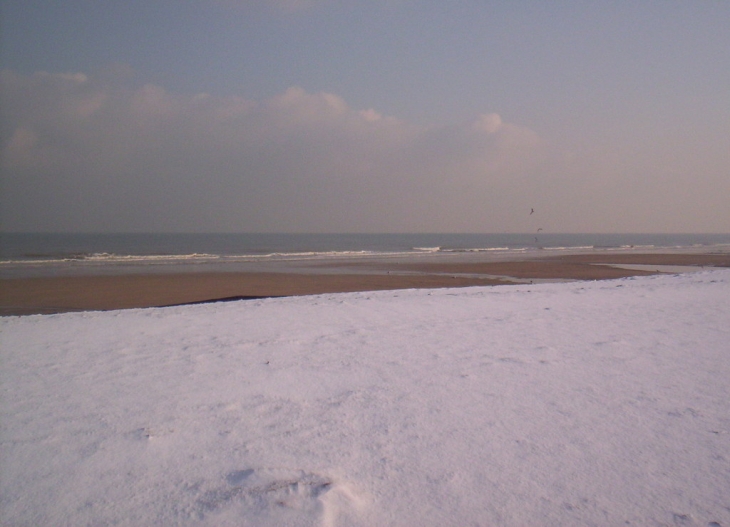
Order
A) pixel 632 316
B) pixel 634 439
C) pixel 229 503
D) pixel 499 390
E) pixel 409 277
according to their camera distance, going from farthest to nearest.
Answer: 1. pixel 409 277
2. pixel 632 316
3. pixel 499 390
4. pixel 634 439
5. pixel 229 503

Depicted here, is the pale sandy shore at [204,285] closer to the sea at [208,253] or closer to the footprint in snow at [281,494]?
the sea at [208,253]

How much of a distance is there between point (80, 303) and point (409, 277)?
1133cm

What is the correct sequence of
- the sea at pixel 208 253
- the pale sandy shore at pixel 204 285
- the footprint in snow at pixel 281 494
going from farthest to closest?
the sea at pixel 208 253 → the pale sandy shore at pixel 204 285 → the footprint in snow at pixel 281 494

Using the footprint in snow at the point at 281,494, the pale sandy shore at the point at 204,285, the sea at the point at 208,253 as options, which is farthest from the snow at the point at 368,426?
the sea at the point at 208,253

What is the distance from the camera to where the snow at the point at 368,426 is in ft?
7.47

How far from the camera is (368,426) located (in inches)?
121

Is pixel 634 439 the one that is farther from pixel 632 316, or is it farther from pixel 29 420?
pixel 632 316

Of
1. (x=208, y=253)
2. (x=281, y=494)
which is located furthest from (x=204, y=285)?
(x=208, y=253)

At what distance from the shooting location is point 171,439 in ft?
9.56

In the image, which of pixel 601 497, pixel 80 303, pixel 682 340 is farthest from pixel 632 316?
pixel 80 303

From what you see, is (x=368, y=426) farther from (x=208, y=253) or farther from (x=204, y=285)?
(x=208, y=253)

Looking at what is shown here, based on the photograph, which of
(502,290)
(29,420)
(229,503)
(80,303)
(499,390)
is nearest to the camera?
(229,503)

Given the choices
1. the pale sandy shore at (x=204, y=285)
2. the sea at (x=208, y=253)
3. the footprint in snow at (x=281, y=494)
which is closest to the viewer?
the footprint in snow at (x=281, y=494)

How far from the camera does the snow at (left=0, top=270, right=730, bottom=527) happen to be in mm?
2277
